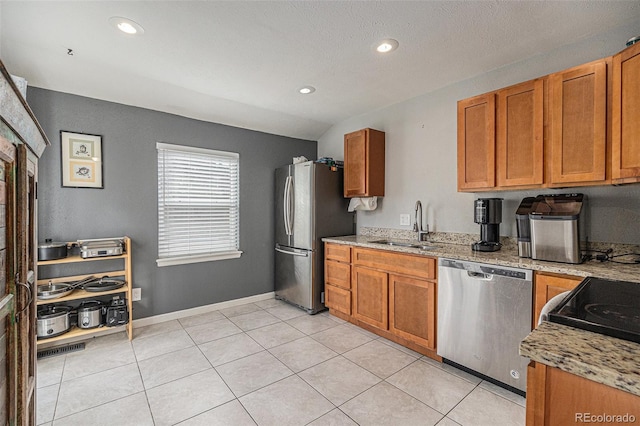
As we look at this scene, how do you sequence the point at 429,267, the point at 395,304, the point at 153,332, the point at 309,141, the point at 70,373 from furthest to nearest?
the point at 309,141 → the point at 153,332 → the point at 395,304 → the point at 429,267 → the point at 70,373

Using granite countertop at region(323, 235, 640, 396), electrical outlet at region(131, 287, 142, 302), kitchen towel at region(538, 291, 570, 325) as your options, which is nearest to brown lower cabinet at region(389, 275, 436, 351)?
kitchen towel at region(538, 291, 570, 325)

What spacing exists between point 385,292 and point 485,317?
36.3 inches

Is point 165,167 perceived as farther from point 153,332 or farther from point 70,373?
point 70,373

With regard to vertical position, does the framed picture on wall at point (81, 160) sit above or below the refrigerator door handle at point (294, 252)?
above

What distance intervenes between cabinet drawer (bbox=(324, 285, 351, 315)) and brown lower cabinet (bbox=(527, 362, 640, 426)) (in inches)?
103

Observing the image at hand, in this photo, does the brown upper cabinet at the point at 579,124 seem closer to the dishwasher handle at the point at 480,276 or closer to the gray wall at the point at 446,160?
the gray wall at the point at 446,160

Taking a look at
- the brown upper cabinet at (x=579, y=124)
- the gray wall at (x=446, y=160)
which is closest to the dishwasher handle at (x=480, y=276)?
the gray wall at (x=446, y=160)

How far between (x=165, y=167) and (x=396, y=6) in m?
2.81

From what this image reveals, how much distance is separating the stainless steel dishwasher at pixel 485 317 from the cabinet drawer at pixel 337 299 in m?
1.10

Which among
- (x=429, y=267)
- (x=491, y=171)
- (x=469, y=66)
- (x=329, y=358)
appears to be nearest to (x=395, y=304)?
(x=429, y=267)

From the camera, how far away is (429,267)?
2.49 meters

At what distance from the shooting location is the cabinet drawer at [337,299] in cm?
330

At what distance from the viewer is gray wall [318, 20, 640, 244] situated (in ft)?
6.79

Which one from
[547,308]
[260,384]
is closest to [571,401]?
[547,308]
